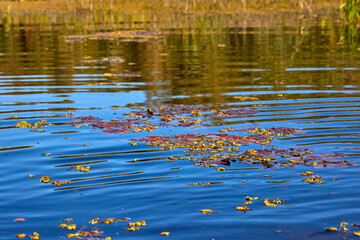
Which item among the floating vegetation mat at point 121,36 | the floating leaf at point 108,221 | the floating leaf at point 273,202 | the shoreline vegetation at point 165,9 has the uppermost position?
the shoreline vegetation at point 165,9

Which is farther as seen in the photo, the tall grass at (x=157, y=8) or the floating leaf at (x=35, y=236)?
the tall grass at (x=157, y=8)

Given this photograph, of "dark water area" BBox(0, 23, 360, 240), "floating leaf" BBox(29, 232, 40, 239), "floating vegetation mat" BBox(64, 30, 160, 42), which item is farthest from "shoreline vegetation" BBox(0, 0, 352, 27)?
"floating leaf" BBox(29, 232, 40, 239)

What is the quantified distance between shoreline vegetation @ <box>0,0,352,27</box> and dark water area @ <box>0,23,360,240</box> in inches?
1608

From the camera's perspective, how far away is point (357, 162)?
11.6 m

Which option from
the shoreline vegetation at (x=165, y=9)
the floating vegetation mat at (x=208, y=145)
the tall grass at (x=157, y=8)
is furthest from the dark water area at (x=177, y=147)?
the tall grass at (x=157, y=8)

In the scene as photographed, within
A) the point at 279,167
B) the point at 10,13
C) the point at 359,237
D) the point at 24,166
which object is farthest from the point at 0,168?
the point at 10,13

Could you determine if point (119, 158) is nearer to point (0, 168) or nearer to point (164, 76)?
point (0, 168)

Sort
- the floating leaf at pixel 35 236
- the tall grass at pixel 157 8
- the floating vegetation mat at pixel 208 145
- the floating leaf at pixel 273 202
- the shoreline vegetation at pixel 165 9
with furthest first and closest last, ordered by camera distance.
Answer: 1. the tall grass at pixel 157 8
2. the shoreline vegetation at pixel 165 9
3. the floating vegetation mat at pixel 208 145
4. the floating leaf at pixel 273 202
5. the floating leaf at pixel 35 236

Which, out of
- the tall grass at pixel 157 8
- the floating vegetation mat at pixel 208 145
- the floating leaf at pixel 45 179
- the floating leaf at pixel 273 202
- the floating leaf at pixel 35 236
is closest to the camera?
the floating leaf at pixel 35 236

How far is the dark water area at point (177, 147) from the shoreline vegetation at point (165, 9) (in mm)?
40854

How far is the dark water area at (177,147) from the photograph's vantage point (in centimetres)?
907

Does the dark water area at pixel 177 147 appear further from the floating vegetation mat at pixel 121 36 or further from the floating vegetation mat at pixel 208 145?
the floating vegetation mat at pixel 121 36

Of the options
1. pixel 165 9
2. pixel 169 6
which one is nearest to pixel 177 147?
pixel 165 9

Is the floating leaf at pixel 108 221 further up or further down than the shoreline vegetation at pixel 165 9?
further down
